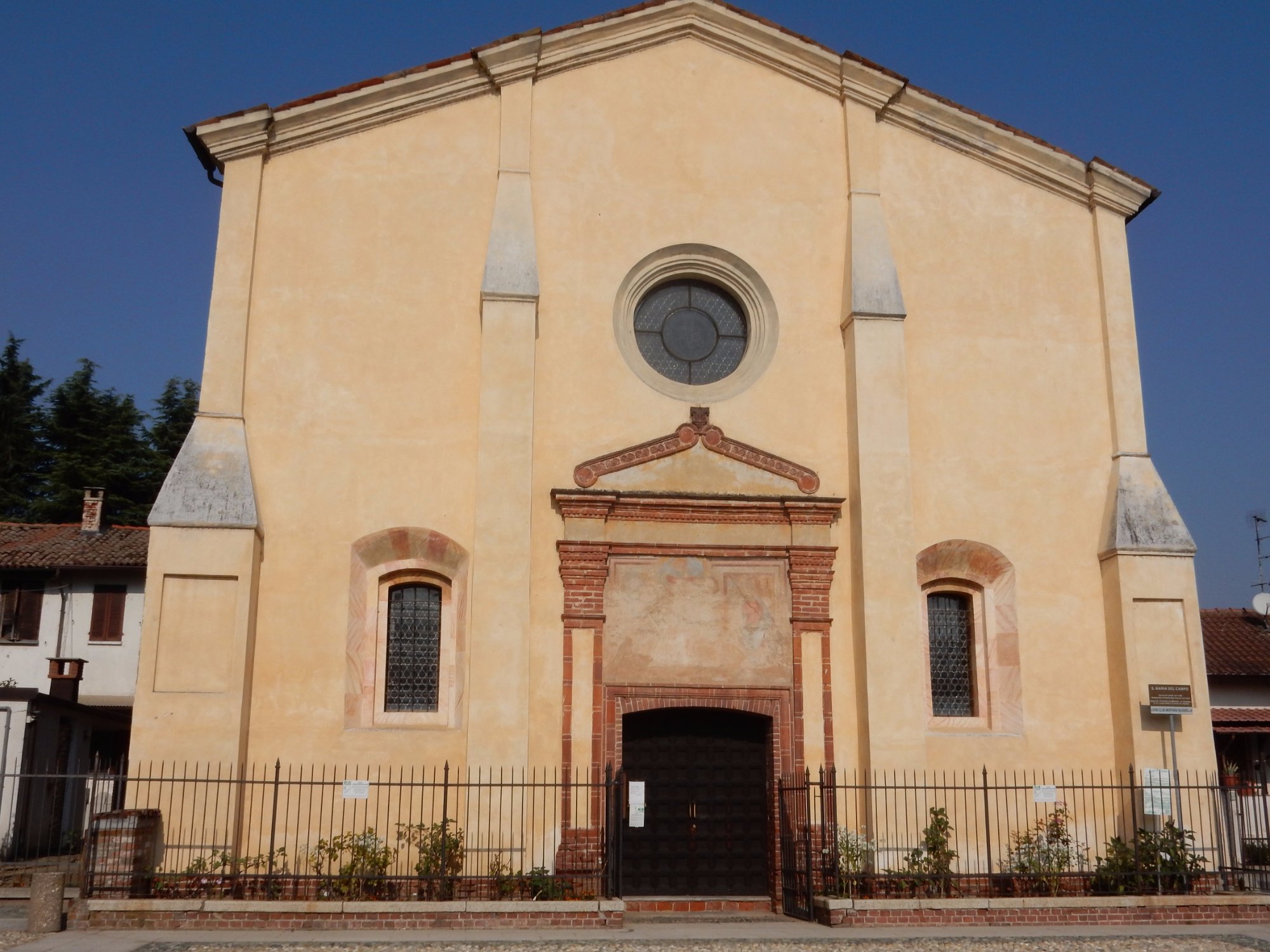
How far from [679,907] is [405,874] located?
3094 millimetres

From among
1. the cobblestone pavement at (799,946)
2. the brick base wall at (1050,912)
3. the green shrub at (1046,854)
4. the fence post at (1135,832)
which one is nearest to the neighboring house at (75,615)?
the cobblestone pavement at (799,946)

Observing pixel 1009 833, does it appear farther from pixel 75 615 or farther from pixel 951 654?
pixel 75 615

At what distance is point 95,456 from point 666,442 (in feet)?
94.4

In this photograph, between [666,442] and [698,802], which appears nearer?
[698,802]

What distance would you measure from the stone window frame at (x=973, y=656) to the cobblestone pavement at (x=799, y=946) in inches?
135

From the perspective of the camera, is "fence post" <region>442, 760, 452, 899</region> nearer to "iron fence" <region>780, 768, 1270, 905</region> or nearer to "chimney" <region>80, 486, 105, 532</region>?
"iron fence" <region>780, 768, 1270, 905</region>

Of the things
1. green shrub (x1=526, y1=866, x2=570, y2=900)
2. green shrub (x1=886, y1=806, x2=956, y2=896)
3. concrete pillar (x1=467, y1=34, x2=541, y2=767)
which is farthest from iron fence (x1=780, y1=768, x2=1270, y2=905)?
concrete pillar (x1=467, y1=34, x2=541, y2=767)

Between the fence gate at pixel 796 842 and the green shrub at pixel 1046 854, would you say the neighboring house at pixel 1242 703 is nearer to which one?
the green shrub at pixel 1046 854

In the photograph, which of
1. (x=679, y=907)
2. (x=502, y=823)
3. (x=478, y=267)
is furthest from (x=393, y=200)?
(x=679, y=907)

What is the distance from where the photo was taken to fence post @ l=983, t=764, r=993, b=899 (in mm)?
12992

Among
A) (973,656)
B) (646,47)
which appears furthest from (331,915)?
(646,47)

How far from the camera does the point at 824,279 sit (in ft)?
52.0

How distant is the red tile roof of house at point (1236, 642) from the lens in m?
22.1

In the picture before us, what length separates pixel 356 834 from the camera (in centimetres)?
1328
